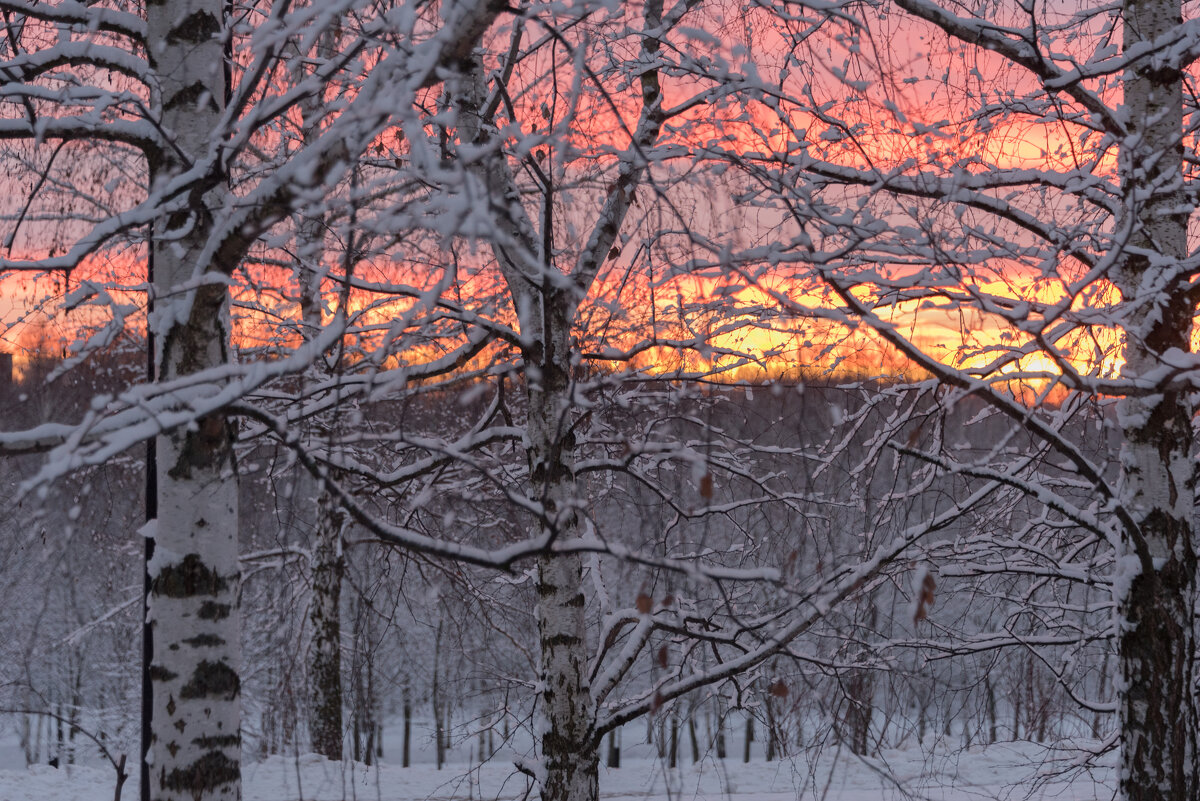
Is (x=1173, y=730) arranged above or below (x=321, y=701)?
above

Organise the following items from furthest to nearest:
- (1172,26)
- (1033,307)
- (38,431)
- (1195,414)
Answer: (1195,414)
(1172,26)
(1033,307)
(38,431)

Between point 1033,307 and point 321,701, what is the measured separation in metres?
8.70

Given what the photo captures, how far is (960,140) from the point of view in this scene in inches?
161

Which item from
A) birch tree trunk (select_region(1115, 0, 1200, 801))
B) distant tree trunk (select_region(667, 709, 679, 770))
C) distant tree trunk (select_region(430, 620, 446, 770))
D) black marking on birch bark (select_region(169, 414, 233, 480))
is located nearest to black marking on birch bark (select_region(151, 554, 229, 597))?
black marking on birch bark (select_region(169, 414, 233, 480))

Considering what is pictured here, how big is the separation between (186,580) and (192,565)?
0.16 ft

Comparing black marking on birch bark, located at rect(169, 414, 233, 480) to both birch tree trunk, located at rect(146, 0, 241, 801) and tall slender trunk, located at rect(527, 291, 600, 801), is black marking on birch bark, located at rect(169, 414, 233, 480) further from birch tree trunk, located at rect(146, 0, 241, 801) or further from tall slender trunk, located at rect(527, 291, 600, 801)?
tall slender trunk, located at rect(527, 291, 600, 801)

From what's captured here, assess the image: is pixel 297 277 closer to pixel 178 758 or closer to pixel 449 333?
pixel 449 333

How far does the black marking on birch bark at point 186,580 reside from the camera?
302cm

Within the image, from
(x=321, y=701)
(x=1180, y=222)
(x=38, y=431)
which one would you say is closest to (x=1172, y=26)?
(x=1180, y=222)

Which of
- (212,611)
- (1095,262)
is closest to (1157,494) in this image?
(1095,262)

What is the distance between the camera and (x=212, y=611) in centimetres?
304

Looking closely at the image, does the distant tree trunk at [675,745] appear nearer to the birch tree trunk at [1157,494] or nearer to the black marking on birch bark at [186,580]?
the black marking on birch bark at [186,580]

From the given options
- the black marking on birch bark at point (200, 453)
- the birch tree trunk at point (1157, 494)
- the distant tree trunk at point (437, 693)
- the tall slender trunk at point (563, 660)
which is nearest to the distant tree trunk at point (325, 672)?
the distant tree trunk at point (437, 693)

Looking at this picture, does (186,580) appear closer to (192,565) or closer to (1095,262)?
(192,565)
